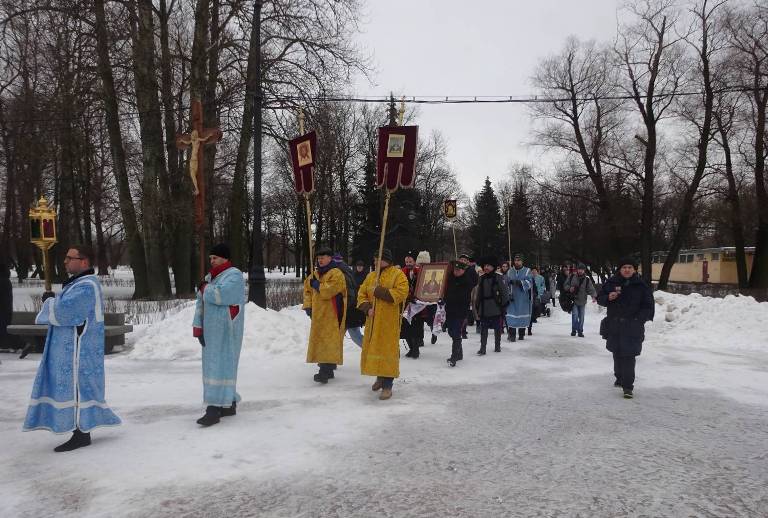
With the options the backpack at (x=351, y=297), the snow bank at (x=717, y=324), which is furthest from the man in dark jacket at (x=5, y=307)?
the snow bank at (x=717, y=324)

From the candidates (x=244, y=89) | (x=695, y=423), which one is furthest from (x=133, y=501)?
(x=244, y=89)

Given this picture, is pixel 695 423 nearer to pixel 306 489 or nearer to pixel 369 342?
pixel 369 342

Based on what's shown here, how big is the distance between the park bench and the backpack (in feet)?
13.8

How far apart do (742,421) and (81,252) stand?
653 centimetres

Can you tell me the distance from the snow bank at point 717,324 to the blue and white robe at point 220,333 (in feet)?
33.7

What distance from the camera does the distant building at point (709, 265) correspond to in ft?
123

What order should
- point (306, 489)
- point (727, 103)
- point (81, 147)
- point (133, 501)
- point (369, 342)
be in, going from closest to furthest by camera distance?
point (133, 501) → point (306, 489) → point (369, 342) → point (81, 147) → point (727, 103)

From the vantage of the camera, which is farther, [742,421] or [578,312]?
[578,312]

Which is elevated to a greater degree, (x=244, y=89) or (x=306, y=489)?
(x=244, y=89)

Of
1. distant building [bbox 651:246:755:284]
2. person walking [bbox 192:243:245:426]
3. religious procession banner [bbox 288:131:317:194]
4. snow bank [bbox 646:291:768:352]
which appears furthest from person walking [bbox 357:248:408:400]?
distant building [bbox 651:246:755:284]

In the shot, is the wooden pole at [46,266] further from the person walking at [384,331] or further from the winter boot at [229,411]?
the person walking at [384,331]

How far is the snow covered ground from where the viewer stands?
141 inches

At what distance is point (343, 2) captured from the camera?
647 inches

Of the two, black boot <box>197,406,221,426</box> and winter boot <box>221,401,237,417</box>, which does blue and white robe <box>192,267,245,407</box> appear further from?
winter boot <box>221,401,237,417</box>
